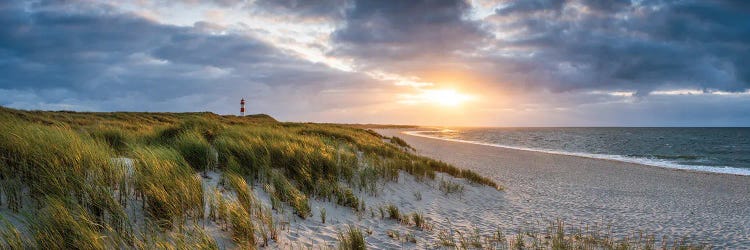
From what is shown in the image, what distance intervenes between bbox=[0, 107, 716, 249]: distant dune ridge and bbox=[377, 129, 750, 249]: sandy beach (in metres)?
1.16

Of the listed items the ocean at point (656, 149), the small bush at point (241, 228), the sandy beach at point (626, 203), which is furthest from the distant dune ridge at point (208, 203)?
the ocean at point (656, 149)

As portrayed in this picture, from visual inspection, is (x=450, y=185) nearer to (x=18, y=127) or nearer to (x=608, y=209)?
(x=608, y=209)

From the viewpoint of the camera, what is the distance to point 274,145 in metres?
9.86

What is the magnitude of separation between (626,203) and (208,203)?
13.4m

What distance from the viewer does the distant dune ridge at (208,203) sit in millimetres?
4230

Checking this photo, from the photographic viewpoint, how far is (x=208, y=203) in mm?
5652

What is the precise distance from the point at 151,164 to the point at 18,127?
2.11 meters

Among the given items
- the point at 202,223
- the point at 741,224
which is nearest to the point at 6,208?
the point at 202,223

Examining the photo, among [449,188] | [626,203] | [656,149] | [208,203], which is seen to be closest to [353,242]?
[208,203]

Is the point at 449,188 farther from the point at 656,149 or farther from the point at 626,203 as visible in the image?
the point at 656,149

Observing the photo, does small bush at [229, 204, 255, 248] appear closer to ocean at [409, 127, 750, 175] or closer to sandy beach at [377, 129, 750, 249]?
sandy beach at [377, 129, 750, 249]

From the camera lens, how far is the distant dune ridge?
423 cm

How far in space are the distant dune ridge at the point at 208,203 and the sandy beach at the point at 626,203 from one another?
1.16 meters

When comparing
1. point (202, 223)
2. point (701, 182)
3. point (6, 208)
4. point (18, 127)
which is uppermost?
point (18, 127)
